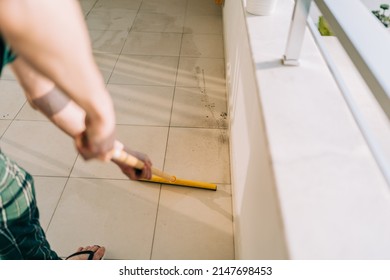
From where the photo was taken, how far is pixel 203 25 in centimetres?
299

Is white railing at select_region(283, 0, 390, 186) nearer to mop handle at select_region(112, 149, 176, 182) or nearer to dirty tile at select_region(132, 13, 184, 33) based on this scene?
mop handle at select_region(112, 149, 176, 182)

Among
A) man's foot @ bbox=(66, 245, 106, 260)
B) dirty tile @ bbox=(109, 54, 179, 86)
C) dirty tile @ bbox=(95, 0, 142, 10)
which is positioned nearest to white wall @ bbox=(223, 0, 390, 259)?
man's foot @ bbox=(66, 245, 106, 260)

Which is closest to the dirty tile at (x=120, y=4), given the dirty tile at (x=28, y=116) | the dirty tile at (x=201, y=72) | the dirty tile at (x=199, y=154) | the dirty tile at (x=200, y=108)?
the dirty tile at (x=201, y=72)

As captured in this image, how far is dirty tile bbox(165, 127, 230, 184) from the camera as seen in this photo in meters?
1.75

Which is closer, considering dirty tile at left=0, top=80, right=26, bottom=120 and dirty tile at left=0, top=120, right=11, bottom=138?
dirty tile at left=0, top=120, right=11, bottom=138

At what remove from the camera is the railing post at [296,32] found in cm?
85

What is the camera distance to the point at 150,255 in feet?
4.70

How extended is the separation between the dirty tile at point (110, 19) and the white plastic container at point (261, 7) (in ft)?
6.48

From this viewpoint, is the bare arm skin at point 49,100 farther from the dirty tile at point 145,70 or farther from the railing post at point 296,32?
the dirty tile at point 145,70

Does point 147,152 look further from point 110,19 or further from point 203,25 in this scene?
point 110,19

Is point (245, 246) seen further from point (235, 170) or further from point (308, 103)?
point (308, 103)

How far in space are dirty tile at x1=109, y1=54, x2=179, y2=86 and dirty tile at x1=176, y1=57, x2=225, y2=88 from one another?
0.06 meters

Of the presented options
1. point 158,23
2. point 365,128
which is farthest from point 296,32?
point 158,23
